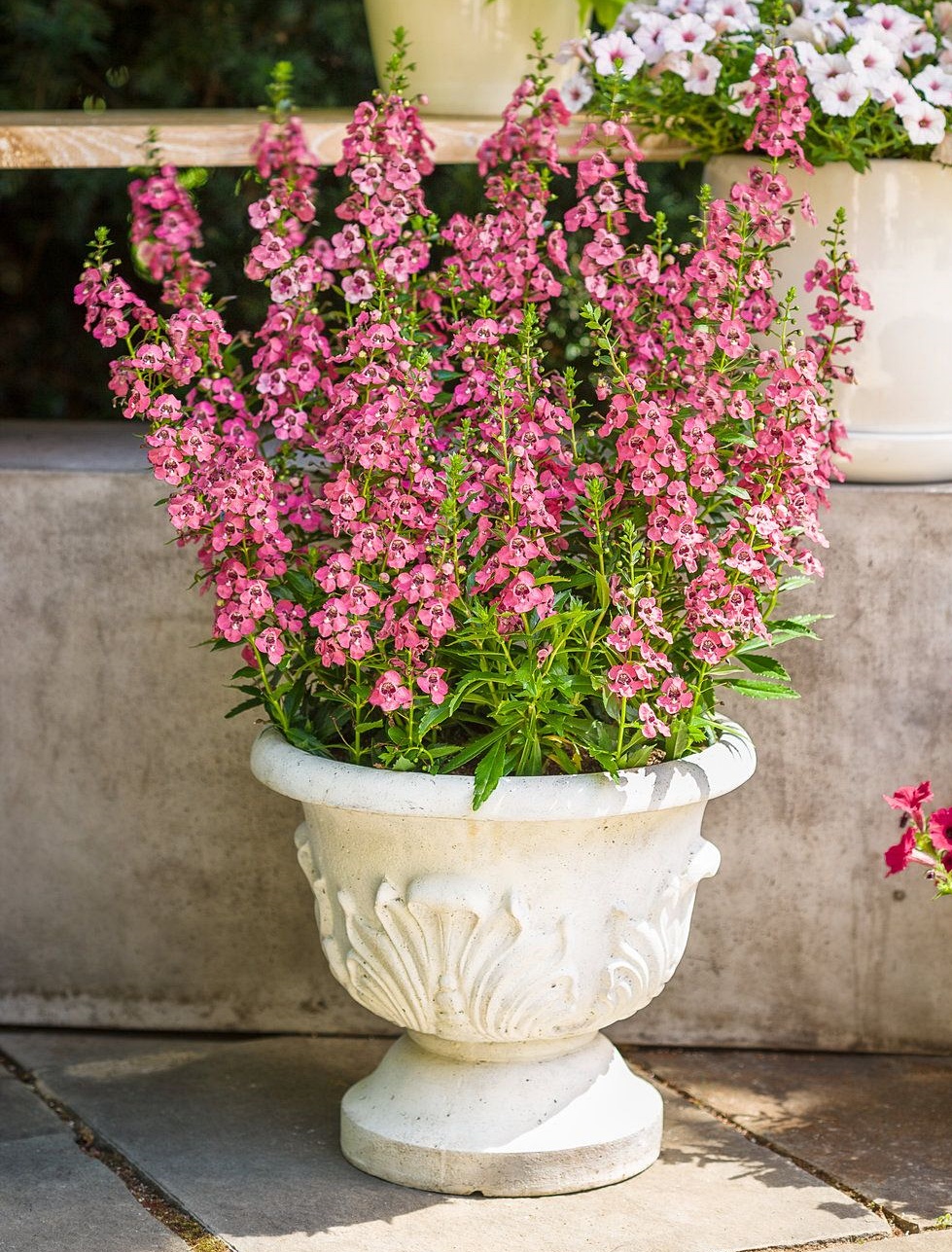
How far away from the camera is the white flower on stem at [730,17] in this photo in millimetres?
2436

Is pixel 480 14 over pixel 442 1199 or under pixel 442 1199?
over

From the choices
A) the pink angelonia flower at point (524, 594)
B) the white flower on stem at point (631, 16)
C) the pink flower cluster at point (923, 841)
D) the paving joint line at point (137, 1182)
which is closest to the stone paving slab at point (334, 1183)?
the paving joint line at point (137, 1182)

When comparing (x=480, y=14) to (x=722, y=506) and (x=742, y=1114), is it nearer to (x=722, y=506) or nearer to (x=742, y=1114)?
(x=722, y=506)

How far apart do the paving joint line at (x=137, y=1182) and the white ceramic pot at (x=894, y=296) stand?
1.42 m

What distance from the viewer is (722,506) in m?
2.24

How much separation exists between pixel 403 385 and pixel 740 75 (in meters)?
0.77

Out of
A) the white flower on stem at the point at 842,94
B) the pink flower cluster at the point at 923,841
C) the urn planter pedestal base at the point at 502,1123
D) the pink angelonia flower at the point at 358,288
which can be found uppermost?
the white flower on stem at the point at 842,94

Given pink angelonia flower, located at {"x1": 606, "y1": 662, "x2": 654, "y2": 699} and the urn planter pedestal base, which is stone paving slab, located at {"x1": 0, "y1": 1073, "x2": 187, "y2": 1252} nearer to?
the urn planter pedestal base

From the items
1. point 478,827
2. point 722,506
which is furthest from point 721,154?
point 478,827

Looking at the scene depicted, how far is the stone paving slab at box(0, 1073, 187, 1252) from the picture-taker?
2.11 meters

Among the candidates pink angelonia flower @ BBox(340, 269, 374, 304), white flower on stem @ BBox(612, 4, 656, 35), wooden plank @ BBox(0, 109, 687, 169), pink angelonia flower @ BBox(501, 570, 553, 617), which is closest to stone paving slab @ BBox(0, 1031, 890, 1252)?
pink angelonia flower @ BBox(501, 570, 553, 617)

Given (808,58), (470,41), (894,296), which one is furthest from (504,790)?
(470,41)

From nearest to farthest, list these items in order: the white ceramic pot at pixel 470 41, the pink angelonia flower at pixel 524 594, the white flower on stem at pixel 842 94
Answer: the pink angelonia flower at pixel 524 594
the white flower on stem at pixel 842 94
the white ceramic pot at pixel 470 41

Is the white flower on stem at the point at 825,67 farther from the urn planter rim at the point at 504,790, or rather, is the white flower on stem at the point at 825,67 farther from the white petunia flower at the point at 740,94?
the urn planter rim at the point at 504,790
